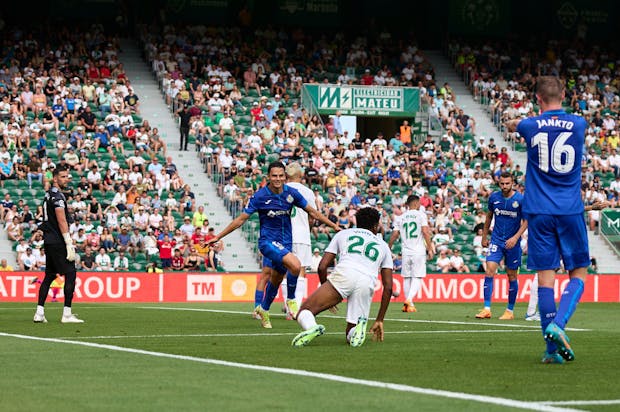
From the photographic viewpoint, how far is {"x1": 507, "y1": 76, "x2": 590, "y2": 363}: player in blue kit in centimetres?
1023

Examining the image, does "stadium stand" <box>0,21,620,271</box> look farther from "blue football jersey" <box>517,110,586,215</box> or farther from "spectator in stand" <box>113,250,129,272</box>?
"blue football jersey" <box>517,110,586,215</box>

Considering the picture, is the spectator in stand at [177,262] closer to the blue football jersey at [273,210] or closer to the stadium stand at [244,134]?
the stadium stand at [244,134]

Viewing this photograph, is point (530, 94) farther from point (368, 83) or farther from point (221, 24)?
point (221, 24)

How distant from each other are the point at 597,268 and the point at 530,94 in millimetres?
11093

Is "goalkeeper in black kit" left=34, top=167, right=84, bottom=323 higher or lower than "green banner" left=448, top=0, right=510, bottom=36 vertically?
lower

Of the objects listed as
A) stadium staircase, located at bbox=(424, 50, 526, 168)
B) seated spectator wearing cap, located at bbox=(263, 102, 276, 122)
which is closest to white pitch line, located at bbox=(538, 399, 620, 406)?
seated spectator wearing cap, located at bbox=(263, 102, 276, 122)

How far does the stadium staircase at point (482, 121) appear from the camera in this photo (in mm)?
38062

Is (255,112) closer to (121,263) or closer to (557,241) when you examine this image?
(121,263)

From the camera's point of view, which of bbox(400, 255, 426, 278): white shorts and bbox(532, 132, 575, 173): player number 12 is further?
bbox(400, 255, 426, 278): white shorts

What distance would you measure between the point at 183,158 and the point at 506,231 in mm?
20613

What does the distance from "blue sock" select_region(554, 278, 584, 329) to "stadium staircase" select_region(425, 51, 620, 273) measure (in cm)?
2818

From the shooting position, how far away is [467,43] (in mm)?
50812

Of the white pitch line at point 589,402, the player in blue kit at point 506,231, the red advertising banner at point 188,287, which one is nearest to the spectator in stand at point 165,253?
the red advertising banner at point 188,287

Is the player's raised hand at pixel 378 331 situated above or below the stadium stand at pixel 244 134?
below
